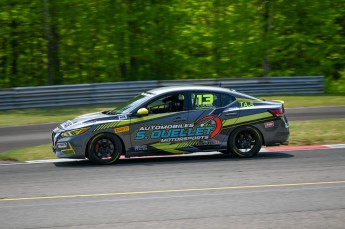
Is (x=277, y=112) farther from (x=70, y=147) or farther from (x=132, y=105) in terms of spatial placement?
(x=70, y=147)

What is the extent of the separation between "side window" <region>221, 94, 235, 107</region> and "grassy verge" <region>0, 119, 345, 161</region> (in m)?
2.70

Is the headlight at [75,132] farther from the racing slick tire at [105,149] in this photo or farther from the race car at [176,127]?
the racing slick tire at [105,149]

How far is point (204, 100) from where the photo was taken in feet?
44.0

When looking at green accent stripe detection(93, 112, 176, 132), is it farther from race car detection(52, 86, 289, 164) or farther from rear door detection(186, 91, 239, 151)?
rear door detection(186, 91, 239, 151)

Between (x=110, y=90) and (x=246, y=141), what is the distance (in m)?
14.0

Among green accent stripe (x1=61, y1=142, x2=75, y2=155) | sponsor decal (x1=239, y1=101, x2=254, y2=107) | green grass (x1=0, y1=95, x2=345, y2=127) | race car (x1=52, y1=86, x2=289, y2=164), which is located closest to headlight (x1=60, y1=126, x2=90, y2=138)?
race car (x1=52, y1=86, x2=289, y2=164)

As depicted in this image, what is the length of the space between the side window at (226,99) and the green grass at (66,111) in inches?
373

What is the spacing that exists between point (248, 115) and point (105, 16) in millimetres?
19484

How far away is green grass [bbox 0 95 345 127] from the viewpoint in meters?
22.3

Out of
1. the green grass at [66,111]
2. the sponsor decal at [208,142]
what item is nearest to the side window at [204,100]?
the sponsor decal at [208,142]

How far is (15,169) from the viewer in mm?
12711

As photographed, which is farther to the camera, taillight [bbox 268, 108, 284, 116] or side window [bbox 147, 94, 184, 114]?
taillight [bbox 268, 108, 284, 116]

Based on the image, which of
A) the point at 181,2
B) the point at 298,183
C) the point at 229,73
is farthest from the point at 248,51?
the point at 298,183

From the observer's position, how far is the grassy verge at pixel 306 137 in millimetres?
14562
